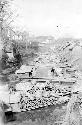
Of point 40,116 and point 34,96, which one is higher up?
point 34,96

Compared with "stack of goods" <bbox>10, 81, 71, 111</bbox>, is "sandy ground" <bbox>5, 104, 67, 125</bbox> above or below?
below

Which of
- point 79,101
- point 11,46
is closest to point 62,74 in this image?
point 79,101

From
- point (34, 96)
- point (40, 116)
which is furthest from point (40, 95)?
point (40, 116)

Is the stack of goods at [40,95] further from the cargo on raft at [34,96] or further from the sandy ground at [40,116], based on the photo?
the sandy ground at [40,116]

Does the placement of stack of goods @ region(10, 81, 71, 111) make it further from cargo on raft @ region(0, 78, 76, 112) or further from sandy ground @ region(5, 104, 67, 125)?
sandy ground @ region(5, 104, 67, 125)

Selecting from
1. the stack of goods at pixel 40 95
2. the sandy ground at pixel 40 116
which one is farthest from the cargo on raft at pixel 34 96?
the sandy ground at pixel 40 116

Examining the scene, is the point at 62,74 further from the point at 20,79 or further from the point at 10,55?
the point at 10,55

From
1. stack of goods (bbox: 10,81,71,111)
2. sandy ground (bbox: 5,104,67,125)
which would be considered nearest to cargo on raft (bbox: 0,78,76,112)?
stack of goods (bbox: 10,81,71,111)

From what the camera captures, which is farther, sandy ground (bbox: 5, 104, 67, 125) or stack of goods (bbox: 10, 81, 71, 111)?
stack of goods (bbox: 10, 81, 71, 111)

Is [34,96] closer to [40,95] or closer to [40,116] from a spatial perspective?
[40,95]

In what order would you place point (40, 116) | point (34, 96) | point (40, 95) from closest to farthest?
point (40, 116) < point (34, 96) < point (40, 95)

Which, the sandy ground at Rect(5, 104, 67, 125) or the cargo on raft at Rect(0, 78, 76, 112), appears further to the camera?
the cargo on raft at Rect(0, 78, 76, 112)
